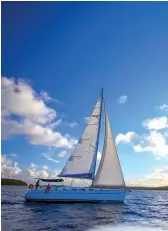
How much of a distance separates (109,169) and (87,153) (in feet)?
10.2

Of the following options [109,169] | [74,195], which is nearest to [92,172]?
[109,169]

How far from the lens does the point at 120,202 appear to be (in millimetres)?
32156

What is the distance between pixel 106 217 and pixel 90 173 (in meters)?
10.9

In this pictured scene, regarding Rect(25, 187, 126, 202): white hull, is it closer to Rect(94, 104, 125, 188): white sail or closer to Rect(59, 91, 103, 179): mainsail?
Rect(94, 104, 125, 188): white sail

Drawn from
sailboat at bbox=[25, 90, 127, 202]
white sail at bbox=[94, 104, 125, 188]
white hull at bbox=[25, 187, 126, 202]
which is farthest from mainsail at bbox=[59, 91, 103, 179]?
white hull at bbox=[25, 187, 126, 202]

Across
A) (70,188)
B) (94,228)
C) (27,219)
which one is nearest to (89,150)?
(70,188)

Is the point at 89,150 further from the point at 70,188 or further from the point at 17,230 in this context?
the point at 17,230

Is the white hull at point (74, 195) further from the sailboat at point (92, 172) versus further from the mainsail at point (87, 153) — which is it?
the mainsail at point (87, 153)

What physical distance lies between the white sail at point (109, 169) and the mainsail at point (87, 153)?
99 centimetres

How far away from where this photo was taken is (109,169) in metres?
33.1

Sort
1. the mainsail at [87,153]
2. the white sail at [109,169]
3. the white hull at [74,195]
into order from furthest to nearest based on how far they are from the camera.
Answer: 1. the mainsail at [87,153]
2. the white sail at [109,169]
3. the white hull at [74,195]

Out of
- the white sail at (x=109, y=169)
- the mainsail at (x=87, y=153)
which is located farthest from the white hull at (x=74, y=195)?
the mainsail at (x=87, y=153)

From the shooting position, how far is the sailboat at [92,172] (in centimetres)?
3102

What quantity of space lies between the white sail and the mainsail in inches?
38.8
